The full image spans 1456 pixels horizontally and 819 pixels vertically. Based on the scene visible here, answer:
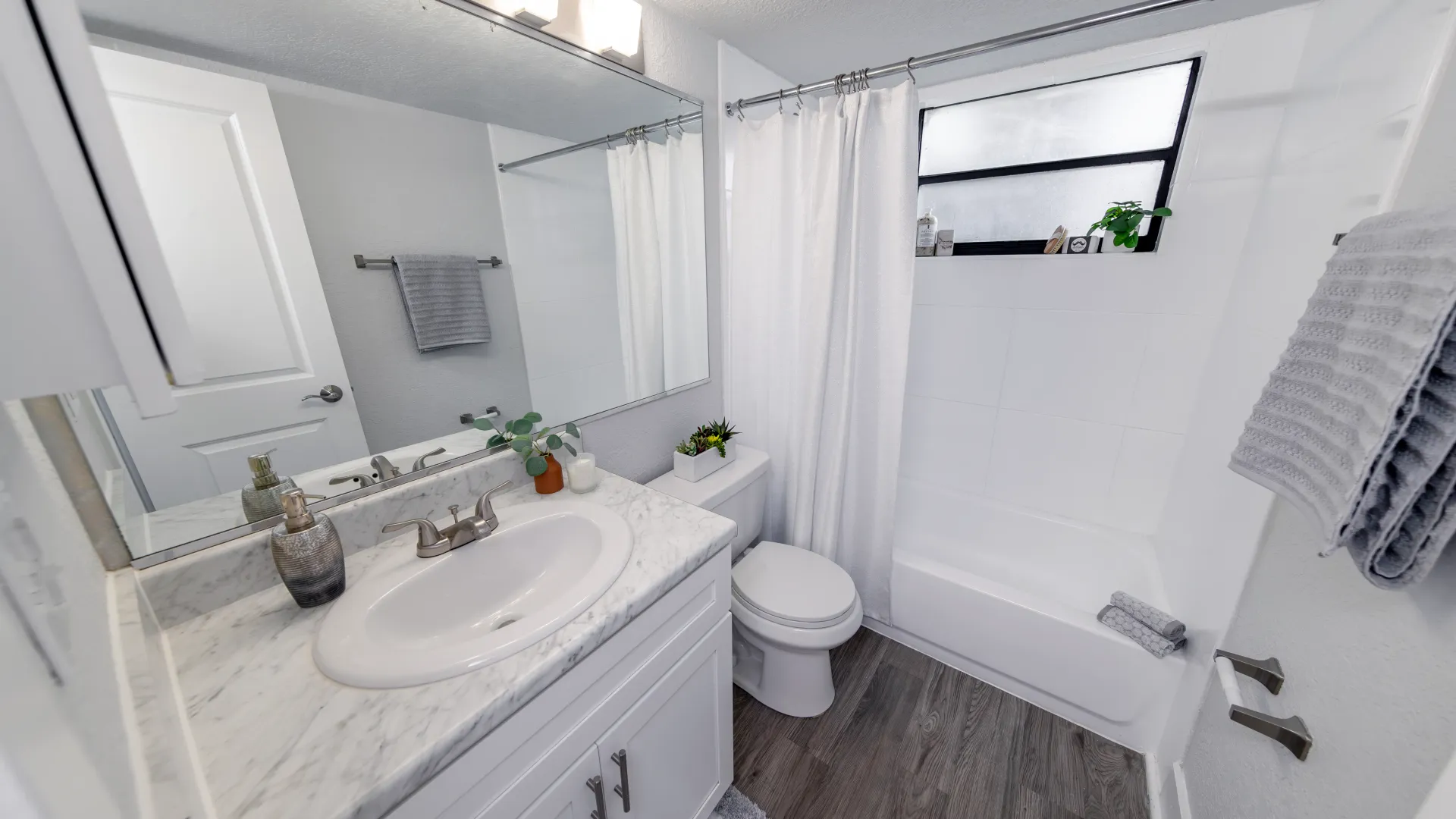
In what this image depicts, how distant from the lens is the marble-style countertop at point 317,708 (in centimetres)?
54

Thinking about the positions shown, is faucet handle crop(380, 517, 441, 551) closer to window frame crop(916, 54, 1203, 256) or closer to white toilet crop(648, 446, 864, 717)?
white toilet crop(648, 446, 864, 717)

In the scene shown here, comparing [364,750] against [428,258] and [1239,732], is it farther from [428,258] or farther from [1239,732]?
[1239,732]

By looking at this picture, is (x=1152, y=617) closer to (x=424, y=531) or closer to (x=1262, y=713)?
(x=1262, y=713)

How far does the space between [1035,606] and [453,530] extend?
162cm

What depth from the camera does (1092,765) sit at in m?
1.37

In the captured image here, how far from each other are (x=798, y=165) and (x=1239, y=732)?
1.70 m

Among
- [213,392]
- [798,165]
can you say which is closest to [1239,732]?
→ [798,165]

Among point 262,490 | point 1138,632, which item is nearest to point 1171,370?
point 1138,632

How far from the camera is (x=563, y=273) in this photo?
1.29m

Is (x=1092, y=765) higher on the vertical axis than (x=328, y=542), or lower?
lower

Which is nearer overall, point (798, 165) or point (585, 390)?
point (585, 390)

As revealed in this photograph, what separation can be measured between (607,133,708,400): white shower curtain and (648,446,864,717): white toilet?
0.40 m

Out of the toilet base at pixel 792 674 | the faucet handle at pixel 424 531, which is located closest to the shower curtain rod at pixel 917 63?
the faucet handle at pixel 424 531

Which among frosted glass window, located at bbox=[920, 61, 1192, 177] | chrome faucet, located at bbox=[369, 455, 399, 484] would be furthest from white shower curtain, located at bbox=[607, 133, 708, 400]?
frosted glass window, located at bbox=[920, 61, 1192, 177]
